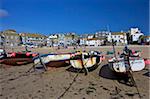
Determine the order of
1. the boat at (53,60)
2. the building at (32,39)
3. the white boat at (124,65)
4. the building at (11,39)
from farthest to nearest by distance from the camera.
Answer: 1. the building at (32,39)
2. the building at (11,39)
3. the boat at (53,60)
4. the white boat at (124,65)

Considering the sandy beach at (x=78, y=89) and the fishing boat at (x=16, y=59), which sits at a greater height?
the fishing boat at (x=16, y=59)

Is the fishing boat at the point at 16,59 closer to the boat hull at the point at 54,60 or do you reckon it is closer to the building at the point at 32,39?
the boat hull at the point at 54,60

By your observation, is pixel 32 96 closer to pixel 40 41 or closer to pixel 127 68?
pixel 127 68

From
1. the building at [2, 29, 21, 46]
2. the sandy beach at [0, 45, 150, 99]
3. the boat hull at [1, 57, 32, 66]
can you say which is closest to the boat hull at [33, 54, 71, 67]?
the boat hull at [1, 57, 32, 66]

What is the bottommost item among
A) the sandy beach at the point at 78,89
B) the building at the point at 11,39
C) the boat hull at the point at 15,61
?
the sandy beach at the point at 78,89

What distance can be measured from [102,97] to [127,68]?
3136mm

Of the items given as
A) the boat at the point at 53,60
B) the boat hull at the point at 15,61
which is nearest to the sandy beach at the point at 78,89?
the boat at the point at 53,60

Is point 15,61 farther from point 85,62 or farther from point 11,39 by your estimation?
point 11,39

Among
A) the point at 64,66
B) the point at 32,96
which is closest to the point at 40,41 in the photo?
the point at 64,66

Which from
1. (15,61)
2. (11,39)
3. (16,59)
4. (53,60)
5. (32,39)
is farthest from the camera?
(32,39)

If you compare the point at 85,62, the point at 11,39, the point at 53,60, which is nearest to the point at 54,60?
the point at 53,60

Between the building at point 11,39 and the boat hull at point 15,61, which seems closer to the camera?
the boat hull at point 15,61

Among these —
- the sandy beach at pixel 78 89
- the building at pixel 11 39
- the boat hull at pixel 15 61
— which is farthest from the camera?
the building at pixel 11 39

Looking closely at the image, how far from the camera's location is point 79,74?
12.7 m
